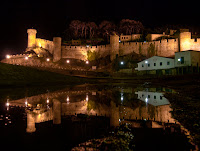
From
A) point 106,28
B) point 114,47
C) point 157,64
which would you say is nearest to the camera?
point 157,64

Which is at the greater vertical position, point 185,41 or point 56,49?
point 56,49

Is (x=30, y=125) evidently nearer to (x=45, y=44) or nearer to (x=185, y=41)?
(x=185, y=41)

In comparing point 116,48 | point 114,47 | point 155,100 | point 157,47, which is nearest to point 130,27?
point 116,48

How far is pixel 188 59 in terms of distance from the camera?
3875 centimetres

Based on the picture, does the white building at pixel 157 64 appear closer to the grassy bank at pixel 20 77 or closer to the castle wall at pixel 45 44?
the grassy bank at pixel 20 77

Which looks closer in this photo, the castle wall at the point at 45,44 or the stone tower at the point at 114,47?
the stone tower at the point at 114,47

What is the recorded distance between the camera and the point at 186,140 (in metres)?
4.46

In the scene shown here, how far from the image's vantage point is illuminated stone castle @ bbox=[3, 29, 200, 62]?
4681 centimetres

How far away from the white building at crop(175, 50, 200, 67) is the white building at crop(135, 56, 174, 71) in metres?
1.93

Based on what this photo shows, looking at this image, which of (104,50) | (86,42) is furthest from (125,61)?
(86,42)

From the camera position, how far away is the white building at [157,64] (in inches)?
1667

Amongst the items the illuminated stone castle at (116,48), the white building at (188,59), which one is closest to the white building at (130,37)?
the illuminated stone castle at (116,48)

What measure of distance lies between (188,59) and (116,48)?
2476 cm

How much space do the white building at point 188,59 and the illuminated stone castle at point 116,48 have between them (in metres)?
7.67
